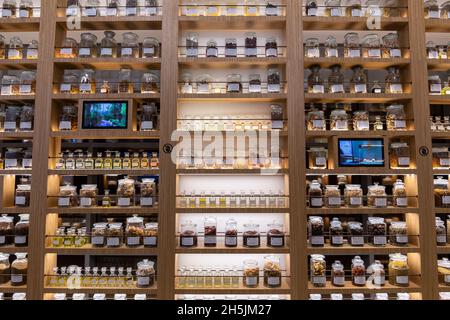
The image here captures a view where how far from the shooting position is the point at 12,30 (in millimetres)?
2527

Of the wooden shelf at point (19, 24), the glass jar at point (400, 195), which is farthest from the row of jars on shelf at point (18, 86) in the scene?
the glass jar at point (400, 195)

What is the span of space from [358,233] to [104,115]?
6.40 feet

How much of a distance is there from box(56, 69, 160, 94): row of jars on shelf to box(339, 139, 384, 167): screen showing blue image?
141cm

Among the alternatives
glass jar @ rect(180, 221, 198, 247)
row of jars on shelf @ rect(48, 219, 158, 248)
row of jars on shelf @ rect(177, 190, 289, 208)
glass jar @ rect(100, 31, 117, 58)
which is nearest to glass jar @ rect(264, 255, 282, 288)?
row of jars on shelf @ rect(177, 190, 289, 208)

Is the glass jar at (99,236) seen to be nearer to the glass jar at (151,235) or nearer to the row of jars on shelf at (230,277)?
the glass jar at (151,235)

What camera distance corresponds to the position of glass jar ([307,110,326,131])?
2366mm

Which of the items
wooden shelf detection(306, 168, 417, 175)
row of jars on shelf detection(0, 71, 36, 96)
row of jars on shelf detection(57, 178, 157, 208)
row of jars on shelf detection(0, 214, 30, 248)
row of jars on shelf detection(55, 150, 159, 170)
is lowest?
row of jars on shelf detection(0, 214, 30, 248)

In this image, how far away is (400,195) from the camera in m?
2.32

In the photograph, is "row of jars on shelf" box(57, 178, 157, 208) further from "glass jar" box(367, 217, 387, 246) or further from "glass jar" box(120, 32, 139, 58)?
"glass jar" box(367, 217, 387, 246)

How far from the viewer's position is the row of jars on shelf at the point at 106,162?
233 centimetres

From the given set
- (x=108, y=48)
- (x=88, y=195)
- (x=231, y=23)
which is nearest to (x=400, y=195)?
(x=231, y=23)

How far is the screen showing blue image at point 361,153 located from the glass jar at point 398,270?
2.16 feet
